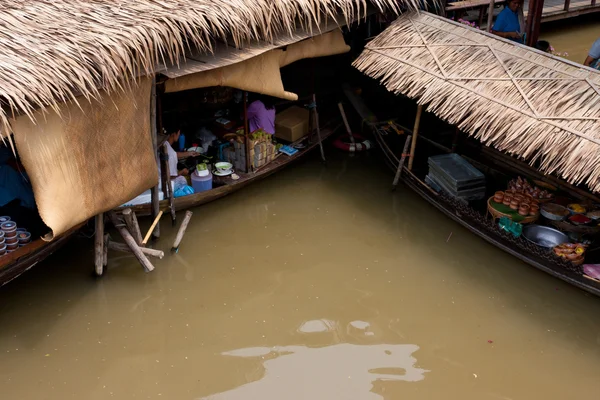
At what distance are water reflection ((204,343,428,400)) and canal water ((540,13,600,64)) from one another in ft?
32.1

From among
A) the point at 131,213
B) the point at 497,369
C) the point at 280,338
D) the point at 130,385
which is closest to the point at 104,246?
the point at 131,213

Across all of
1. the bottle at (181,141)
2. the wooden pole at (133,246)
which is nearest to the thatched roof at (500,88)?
the bottle at (181,141)

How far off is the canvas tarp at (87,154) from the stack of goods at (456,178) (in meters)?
4.35

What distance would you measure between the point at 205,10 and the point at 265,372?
4436 millimetres

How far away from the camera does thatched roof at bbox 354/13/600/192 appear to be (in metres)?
6.58

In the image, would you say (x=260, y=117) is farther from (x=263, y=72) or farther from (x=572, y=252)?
(x=572, y=252)

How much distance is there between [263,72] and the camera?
826 cm

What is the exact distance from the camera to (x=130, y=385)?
609cm

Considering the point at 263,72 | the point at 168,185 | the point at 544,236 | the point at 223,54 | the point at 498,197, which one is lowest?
the point at 544,236

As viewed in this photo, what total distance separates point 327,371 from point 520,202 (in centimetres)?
380

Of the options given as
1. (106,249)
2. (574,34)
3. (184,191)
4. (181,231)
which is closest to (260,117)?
(184,191)

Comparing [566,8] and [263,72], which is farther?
[566,8]

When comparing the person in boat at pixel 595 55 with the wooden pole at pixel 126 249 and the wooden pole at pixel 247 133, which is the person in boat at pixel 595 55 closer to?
the wooden pole at pixel 247 133

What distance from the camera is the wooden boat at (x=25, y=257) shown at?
6.62m
